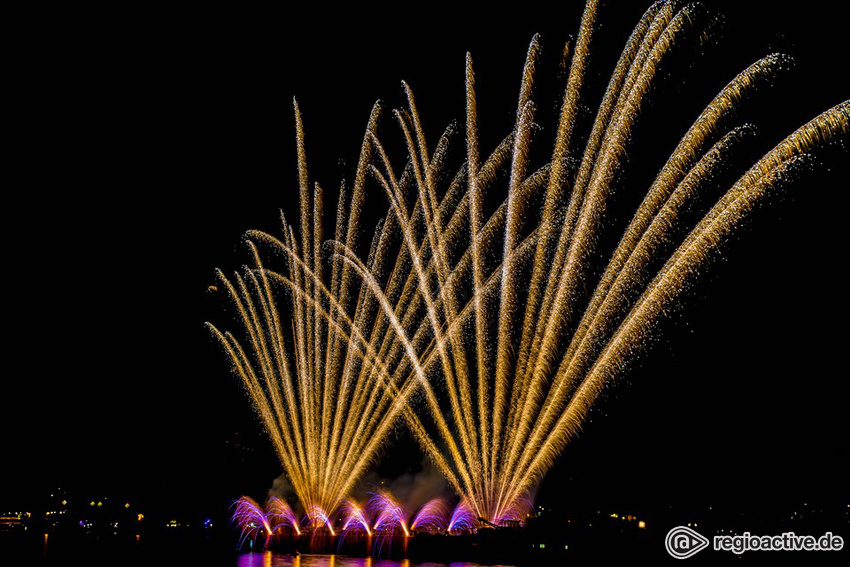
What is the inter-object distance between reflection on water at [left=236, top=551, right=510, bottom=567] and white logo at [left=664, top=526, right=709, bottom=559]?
21.0ft

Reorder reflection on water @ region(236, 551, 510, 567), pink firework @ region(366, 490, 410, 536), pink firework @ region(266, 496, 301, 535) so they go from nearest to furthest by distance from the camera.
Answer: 1. reflection on water @ region(236, 551, 510, 567)
2. pink firework @ region(366, 490, 410, 536)
3. pink firework @ region(266, 496, 301, 535)

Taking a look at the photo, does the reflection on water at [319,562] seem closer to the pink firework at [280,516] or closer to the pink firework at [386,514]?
the pink firework at [280,516]

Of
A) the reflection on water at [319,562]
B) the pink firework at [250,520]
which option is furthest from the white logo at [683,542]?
the pink firework at [250,520]

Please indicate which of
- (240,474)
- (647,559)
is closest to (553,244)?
(647,559)

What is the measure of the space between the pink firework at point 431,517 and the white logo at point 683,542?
38.6 ft

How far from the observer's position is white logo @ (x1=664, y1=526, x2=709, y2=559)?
17.5 meters

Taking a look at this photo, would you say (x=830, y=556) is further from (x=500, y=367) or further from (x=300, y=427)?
(x=300, y=427)

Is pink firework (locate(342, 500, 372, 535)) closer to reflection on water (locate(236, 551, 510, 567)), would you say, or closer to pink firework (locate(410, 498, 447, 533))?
reflection on water (locate(236, 551, 510, 567))

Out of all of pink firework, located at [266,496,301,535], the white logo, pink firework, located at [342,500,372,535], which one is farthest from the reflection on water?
the white logo

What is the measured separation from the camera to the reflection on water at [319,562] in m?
23.2

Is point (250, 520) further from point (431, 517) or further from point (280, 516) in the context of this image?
point (431, 517)

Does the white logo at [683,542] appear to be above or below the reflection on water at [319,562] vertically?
above

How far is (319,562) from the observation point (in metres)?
24.6

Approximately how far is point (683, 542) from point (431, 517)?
13.5m
